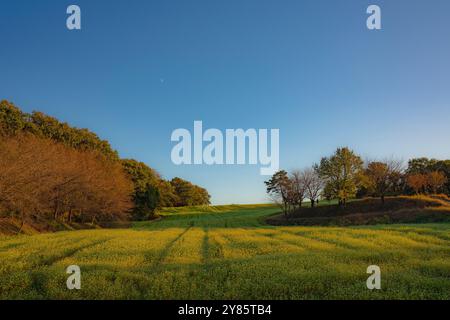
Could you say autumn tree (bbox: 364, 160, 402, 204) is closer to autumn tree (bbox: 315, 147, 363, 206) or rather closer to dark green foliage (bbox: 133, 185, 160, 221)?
autumn tree (bbox: 315, 147, 363, 206)

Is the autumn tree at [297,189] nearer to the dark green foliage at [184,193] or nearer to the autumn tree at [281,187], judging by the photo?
the autumn tree at [281,187]

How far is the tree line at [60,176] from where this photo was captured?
126 ft

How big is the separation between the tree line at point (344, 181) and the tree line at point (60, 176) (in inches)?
1485

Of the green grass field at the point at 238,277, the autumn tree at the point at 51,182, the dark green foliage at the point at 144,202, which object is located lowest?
the dark green foliage at the point at 144,202

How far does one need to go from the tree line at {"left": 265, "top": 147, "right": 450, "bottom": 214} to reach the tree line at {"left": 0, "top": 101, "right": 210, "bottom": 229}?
124 ft

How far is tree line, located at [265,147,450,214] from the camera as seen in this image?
71.7 meters

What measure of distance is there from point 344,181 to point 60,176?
55.5 meters

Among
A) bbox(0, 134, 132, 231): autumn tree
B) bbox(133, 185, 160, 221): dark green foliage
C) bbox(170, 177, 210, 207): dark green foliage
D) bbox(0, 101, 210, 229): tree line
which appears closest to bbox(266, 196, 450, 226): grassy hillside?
bbox(0, 134, 132, 231): autumn tree

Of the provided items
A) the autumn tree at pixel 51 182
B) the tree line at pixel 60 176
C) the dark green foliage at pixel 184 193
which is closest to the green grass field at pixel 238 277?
the autumn tree at pixel 51 182

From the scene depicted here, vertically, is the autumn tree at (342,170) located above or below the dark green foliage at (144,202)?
above

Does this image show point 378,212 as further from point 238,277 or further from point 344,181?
point 238,277

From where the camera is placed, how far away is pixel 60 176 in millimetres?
49719
